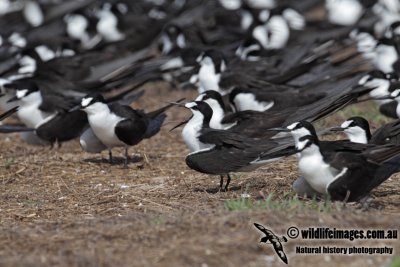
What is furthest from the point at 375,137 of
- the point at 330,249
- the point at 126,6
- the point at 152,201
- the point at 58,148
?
the point at 126,6

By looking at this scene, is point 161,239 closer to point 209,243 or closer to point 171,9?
point 209,243

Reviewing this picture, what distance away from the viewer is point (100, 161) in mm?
9148

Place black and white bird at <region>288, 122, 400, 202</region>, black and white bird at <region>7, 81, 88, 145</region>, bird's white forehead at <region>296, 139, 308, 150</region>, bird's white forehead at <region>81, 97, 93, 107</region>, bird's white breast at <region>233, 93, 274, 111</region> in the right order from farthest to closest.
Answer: bird's white breast at <region>233, 93, 274, 111</region> < black and white bird at <region>7, 81, 88, 145</region> < bird's white forehead at <region>81, 97, 93, 107</region> < bird's white forehead at <region>296, 139, 308, 150</region> < black and white bird at <region>288, 122, 400, 202</region>

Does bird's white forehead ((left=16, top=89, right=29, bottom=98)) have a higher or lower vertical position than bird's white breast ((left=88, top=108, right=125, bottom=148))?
higher

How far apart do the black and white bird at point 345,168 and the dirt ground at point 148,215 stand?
14cm

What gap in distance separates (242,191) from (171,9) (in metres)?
12.6

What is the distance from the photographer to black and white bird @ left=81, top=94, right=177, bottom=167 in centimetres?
874

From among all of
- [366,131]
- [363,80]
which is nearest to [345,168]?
[366,131]

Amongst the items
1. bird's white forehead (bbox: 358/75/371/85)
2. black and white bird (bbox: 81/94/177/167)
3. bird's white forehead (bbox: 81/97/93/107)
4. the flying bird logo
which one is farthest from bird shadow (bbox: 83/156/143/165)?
the flying bird logo

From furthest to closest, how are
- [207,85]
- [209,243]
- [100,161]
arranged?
1. [207,85]
2. [100,161]
3. [209,243]

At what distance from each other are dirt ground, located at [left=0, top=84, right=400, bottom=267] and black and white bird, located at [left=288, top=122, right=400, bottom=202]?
0.14 metres

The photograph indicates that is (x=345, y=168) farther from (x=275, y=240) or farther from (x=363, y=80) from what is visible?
(x=363, y=80)

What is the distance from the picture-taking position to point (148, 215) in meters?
6.16

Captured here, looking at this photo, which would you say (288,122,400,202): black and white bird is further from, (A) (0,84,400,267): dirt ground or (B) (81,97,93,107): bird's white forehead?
(B) (81,97,93,107): bird's white forehead
